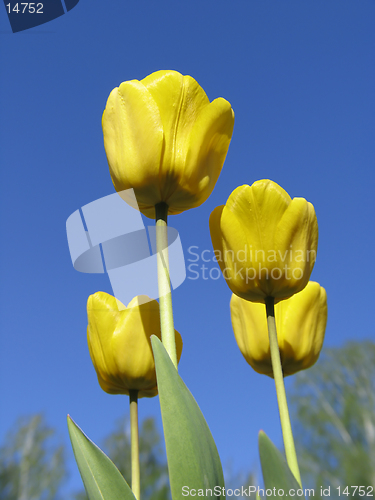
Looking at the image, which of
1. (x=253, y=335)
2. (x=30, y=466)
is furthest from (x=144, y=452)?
(x=253, y=335)

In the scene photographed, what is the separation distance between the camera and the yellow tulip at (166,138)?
53cm

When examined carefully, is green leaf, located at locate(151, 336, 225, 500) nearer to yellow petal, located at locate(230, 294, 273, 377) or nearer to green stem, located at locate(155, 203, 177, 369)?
→ green stem, located at locate(155, 203, 177, 369)

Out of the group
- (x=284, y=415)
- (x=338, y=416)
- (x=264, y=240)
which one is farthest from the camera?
(x=338, y=416)

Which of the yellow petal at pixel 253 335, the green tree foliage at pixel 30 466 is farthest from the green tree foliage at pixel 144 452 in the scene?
the yellow petal at pixel 253 335

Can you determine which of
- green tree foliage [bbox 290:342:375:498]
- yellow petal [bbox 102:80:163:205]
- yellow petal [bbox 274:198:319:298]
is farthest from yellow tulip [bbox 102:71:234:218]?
green tree foliage [bbox 290:342:375:498]

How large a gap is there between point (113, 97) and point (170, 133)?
11cm

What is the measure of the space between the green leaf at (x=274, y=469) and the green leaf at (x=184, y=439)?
0.06 meters

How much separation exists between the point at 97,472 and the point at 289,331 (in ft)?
1.31

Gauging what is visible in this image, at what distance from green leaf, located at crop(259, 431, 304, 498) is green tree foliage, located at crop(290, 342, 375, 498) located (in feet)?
24.3

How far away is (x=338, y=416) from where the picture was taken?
7.52m

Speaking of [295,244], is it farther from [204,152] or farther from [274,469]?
[274,469]

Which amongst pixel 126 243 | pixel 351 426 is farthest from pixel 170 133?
pixel 351 426

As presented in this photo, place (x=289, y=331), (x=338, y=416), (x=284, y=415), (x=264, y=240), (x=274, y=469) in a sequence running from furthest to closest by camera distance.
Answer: (x=338, y=416) → (x=289, y=331) → (x=264, y=240) → (x=284, y=415) → (x=274, y=469)

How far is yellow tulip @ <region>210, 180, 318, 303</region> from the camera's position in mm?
583
